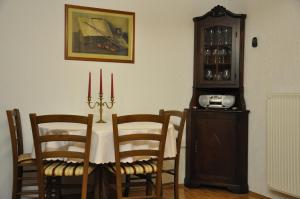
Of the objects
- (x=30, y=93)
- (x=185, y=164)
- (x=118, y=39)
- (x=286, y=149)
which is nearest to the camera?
(x=286, y=149)

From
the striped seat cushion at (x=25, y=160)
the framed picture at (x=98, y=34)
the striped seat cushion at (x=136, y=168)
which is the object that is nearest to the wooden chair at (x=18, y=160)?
the striped seat cushion at (x=25, y=160)

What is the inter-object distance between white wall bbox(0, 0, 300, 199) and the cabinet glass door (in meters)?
0.18

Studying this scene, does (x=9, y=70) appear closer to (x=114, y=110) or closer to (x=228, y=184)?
(x=114, y=110)

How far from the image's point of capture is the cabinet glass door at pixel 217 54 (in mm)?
3695

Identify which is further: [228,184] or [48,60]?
[228,184]

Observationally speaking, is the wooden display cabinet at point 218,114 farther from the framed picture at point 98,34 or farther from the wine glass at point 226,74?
the framed picture at point 98,34

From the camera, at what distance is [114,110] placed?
11.6ft

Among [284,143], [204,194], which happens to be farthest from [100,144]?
[284,143]

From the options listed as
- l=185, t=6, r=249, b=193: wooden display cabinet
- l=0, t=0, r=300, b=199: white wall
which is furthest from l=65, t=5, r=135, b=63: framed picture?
l=185, t=6, r=249, b=193: wooden display cabinet

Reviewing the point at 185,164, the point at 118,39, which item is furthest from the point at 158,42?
the point at 185,164

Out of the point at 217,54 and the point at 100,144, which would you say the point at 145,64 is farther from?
the point at 100,144

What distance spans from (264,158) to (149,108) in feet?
4.32

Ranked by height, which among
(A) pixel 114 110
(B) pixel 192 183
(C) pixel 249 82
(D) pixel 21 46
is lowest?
(B) pixel 192 183

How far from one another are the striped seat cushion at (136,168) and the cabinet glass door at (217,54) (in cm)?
145
